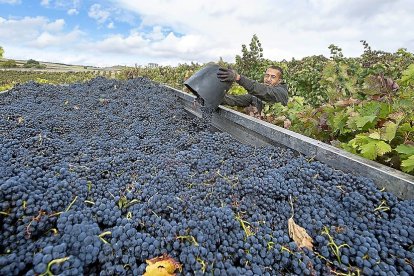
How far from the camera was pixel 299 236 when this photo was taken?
1282 mm

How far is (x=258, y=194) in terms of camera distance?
1533 millimetres

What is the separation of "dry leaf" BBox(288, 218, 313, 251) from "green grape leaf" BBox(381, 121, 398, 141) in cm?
84

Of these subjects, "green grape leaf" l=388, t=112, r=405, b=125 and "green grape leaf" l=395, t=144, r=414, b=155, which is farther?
"green grape leaf" l=388, t=112, r=405, b=125

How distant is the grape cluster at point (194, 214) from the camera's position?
3.69ft

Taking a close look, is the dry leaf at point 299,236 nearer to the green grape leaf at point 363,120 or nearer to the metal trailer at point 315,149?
the metal trailer at point 315,149

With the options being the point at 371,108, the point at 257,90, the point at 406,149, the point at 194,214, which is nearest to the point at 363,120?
the point at 371,108

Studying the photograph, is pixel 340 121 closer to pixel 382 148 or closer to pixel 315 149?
pixel 315 149

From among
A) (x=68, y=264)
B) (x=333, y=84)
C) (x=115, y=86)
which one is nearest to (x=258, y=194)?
(x=68, y=264)

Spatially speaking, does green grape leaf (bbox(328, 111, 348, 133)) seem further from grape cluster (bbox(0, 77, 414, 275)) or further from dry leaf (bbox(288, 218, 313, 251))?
dry leaf (bbox(288, 218, 313, 251))

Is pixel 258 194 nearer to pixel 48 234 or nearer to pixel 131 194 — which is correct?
pixel 131 194

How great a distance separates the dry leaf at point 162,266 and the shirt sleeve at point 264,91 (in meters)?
2.43

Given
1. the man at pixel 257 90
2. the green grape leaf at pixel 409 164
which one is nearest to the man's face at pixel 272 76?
the man at pixel 257 90

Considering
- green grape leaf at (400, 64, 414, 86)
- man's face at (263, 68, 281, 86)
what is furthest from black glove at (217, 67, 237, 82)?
green grape leaf at (400, 64, 414, 86)

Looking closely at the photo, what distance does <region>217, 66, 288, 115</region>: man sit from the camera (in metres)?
3.07
